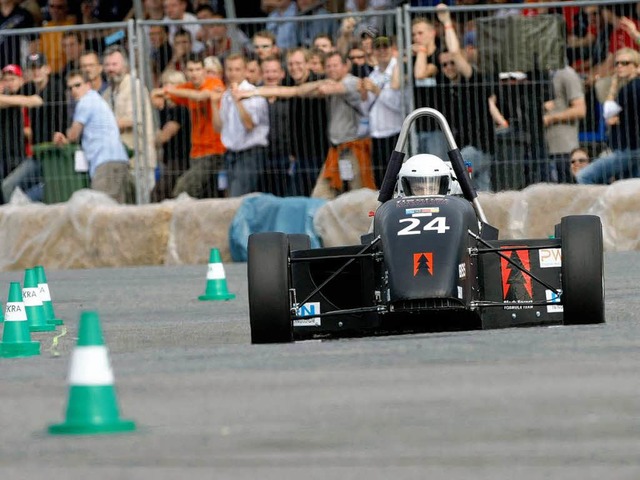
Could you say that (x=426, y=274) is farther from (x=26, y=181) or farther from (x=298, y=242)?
(x=26, y=181)

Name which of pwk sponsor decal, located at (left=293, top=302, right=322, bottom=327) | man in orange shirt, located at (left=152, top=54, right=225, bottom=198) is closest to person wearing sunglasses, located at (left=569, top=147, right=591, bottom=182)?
man in orange shirt, located at (left=152, top=54, right=225, bottom=198)

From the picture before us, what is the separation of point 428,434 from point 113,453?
1.04 m

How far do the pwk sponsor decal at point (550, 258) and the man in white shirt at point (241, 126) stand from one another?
8.50 m

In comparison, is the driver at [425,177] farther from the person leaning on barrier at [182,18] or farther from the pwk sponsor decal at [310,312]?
the person leaning on barrier at [182,18]

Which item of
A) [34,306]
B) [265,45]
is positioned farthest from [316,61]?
[34,306]

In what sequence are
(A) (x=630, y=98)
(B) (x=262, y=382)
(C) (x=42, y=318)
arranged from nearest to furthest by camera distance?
1. (B) (x=262, y=382)
2. (C) (x=42, y=318)
3. (A) (x=630, y=98)

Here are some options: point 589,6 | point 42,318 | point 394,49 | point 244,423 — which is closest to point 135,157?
point 394,49

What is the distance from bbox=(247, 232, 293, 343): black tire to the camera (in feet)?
30.0

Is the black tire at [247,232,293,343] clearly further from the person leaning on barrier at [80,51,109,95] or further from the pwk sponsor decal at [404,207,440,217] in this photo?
the person leaning on barrier at [80,51,109,95]

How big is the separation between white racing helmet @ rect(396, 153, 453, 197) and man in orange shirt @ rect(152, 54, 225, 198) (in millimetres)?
8118

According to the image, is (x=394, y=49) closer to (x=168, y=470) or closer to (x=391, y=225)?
(x=391, y=225)

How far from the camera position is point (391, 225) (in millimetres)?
9203

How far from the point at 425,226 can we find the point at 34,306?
11.3ft

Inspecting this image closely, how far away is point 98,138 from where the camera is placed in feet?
61.0
